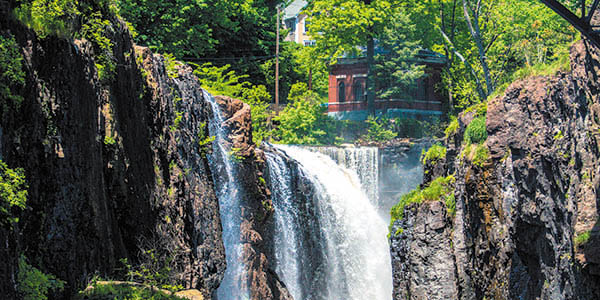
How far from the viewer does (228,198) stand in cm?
2252

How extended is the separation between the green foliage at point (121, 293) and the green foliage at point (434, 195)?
13530mm

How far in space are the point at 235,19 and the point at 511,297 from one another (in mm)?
31009

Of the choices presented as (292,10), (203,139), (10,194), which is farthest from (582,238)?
(292,10)

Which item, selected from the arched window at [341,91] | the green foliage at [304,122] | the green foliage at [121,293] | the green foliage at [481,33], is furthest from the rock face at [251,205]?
the arched window at [341,91]

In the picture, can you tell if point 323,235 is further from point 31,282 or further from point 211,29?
point 31,282

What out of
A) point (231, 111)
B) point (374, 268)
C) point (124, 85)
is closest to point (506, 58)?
point (374, 268)

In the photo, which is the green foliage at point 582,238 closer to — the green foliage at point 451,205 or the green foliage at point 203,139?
the green foliage at point 451,205

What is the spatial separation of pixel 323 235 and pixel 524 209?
12547mm

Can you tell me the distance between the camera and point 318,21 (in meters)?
47.2

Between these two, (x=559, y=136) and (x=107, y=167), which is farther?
(x=559, y=136)

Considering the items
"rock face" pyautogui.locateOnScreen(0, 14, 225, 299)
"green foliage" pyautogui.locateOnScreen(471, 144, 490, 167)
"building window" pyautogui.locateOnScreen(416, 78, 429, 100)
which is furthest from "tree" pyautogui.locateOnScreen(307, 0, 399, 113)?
"rock face" pyautogui.locateOnScreen(0, 14, 225, 299)

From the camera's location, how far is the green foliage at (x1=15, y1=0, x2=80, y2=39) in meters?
8.68

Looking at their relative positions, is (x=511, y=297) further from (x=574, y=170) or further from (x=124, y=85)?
(x=124, y=85)

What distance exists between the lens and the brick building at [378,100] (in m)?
47.2
